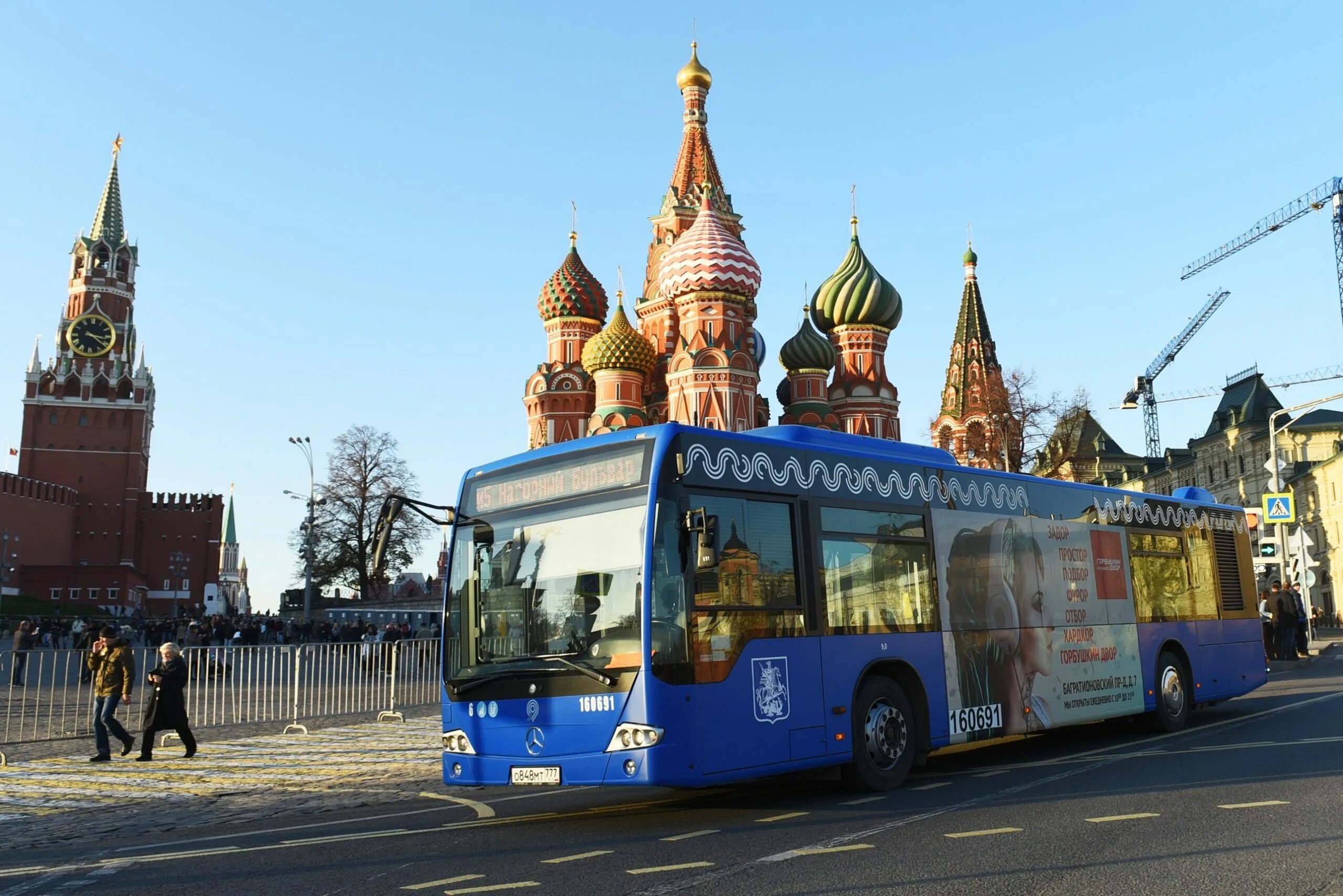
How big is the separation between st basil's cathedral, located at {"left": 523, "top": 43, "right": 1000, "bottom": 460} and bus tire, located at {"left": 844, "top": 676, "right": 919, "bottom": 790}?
33649mm

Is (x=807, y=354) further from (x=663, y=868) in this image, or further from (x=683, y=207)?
(x=663, y=868)

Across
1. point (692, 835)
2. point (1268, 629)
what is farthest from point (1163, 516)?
point (1268, 629)

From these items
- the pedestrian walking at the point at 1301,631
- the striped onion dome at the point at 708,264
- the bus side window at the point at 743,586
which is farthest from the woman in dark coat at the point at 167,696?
the striped onion dome at the point at 708,264

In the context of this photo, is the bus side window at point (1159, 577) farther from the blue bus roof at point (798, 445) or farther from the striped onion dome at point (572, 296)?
the striped onion dome at point (572, 296)

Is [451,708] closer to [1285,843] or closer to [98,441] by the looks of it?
[1285,843]

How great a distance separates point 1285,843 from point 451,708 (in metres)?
5.87

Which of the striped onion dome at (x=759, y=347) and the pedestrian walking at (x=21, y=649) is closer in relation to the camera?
the pedestrian walking at (x=21, y=649)

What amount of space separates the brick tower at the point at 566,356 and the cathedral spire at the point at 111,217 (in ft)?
197

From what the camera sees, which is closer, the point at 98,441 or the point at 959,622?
the point at 959,622

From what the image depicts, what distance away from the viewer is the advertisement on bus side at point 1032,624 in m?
10.7

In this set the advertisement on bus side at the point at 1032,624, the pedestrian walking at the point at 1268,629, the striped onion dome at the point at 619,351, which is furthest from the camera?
the striped onion dome at the point at 619,351

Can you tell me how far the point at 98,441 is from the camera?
3620 inches

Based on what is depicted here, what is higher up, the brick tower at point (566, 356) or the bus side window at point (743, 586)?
the brick tower at point (566, 356)

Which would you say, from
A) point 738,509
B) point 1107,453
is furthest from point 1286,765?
point 1107,453
